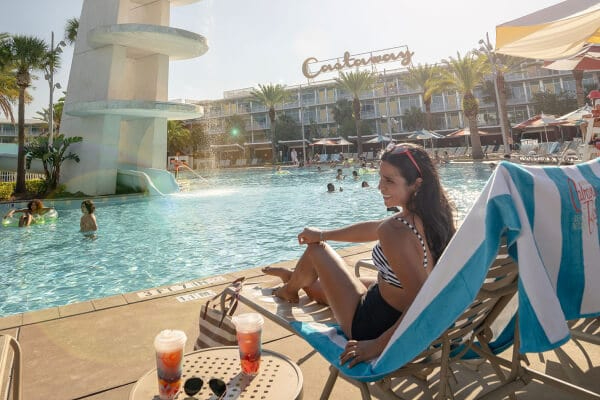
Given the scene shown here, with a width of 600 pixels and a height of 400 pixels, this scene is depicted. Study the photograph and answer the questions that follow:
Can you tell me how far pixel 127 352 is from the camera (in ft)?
9.46

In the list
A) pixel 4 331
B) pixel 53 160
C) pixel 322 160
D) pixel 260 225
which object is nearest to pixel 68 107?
pixel 53 160

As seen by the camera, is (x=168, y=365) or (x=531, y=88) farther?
(x=531, y=88)

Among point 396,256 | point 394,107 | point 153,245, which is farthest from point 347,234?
point 394,107

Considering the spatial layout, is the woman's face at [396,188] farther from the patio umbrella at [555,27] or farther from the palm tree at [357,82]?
the palm tree at [357,82]

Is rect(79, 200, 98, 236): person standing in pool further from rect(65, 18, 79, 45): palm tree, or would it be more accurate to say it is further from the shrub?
rect(65, 18, 79, 45): palm tree

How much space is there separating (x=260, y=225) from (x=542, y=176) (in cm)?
976

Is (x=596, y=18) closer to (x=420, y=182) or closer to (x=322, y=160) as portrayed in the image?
(x=420, y=182)

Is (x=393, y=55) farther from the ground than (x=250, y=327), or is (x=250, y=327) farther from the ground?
(x=393, y=55)

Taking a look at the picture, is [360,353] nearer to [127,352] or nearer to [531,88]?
[127,352]

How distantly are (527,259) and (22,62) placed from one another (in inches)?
1106

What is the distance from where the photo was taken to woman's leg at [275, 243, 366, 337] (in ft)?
6.88

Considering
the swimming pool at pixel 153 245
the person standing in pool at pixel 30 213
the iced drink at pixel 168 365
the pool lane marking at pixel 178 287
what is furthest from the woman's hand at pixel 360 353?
the person standing in pool at pixel 30 213

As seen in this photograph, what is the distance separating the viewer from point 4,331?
330 centimetres

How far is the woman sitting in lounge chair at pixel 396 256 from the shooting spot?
1.71 m
